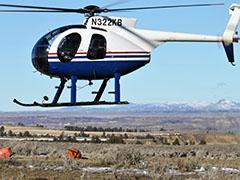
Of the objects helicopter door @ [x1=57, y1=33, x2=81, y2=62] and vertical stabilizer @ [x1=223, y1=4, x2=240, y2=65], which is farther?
vertical stabilizer @ [x1=223, y1=4, x2=240, y2=65]

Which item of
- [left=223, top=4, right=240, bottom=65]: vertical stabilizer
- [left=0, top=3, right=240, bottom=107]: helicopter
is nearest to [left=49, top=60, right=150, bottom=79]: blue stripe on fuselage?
[left=0, top=3, right=240, bottom=107]: helicopter

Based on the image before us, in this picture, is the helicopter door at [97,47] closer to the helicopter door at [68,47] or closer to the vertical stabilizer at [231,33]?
the helicopter door at [68,47]

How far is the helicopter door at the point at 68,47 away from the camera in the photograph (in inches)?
941

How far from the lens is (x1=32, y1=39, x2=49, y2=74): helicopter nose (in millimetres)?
24188

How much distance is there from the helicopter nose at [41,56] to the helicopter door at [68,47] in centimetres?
51

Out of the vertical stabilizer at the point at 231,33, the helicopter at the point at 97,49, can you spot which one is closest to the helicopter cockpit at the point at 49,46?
the helicopter at the point at 97,49

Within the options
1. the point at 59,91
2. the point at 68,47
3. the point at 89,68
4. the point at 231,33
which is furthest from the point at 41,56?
the point at 231,33

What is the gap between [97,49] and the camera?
79.3ft

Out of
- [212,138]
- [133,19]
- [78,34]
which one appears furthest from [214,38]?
[212,138]

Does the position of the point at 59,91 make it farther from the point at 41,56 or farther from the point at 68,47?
the point at 68,47

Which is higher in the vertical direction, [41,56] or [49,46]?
[49,46]

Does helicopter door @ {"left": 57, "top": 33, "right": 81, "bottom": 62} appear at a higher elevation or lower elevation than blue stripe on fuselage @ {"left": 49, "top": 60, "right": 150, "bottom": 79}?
higher

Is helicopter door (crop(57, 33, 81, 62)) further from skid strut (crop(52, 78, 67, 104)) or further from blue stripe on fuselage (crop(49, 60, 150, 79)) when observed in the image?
skid strut (crop(52, 78, 67, 104))

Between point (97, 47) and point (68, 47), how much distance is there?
997 millimetres
